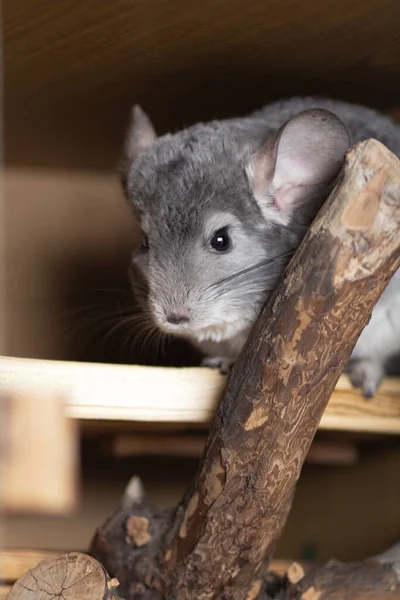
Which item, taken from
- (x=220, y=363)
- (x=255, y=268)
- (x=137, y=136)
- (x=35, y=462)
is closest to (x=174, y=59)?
(x=137, y=136)

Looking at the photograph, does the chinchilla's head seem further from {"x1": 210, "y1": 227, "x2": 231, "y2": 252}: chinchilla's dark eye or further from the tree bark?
the tree bark

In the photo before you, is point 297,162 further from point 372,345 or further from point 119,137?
point 119,137

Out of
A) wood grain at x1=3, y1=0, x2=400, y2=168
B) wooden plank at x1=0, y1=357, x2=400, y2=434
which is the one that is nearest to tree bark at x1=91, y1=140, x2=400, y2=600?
wooden plank at x1=0, y1=357, x2=400, y2=434

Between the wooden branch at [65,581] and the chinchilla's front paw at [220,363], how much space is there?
1.31ft

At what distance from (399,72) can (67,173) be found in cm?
101

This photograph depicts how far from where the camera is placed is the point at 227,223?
1.46 meters

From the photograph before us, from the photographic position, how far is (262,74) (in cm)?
183

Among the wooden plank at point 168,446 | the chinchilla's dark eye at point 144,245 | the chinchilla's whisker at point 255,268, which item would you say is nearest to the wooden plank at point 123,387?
the chinchilla's whisker at point 255,268

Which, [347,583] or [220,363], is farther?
[220,363]

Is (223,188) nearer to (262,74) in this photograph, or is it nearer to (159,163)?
(159,163)

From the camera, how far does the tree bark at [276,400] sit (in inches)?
43.4

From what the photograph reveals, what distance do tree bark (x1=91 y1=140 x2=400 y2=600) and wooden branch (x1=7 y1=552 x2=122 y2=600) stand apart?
0.55ft

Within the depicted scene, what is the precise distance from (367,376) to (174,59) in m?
0.76

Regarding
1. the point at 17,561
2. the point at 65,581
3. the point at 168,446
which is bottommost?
the point at 168,446
